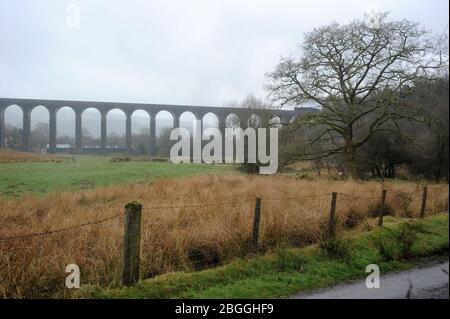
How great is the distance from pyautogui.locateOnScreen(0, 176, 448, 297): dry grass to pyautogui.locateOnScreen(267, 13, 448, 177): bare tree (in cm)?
1210

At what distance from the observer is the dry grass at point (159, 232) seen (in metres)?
5.74

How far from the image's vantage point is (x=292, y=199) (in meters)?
10.9

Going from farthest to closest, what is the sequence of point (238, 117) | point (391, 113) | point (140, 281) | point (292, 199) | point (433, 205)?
point (238, 117) < point (391, 113) < point (292, 199) < point (433, 205) < point (140, 281)

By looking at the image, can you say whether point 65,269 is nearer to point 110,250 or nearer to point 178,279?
point 110,250

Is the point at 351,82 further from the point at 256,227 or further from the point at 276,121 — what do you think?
the point at 256,227

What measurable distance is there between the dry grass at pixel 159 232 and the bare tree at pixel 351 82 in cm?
1210

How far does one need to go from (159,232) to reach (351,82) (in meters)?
20.1

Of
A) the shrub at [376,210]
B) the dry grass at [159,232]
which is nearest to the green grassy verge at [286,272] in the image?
the dry grass at [159,232]

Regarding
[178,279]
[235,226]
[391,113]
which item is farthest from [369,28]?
[178,279]

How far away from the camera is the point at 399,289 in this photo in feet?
19.0

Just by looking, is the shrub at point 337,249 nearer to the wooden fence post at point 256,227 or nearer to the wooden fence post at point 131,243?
the wooden fence post at point 256,227

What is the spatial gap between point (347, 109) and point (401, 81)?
10.8 ft

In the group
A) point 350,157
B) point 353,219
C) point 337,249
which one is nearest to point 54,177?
point 353,219
